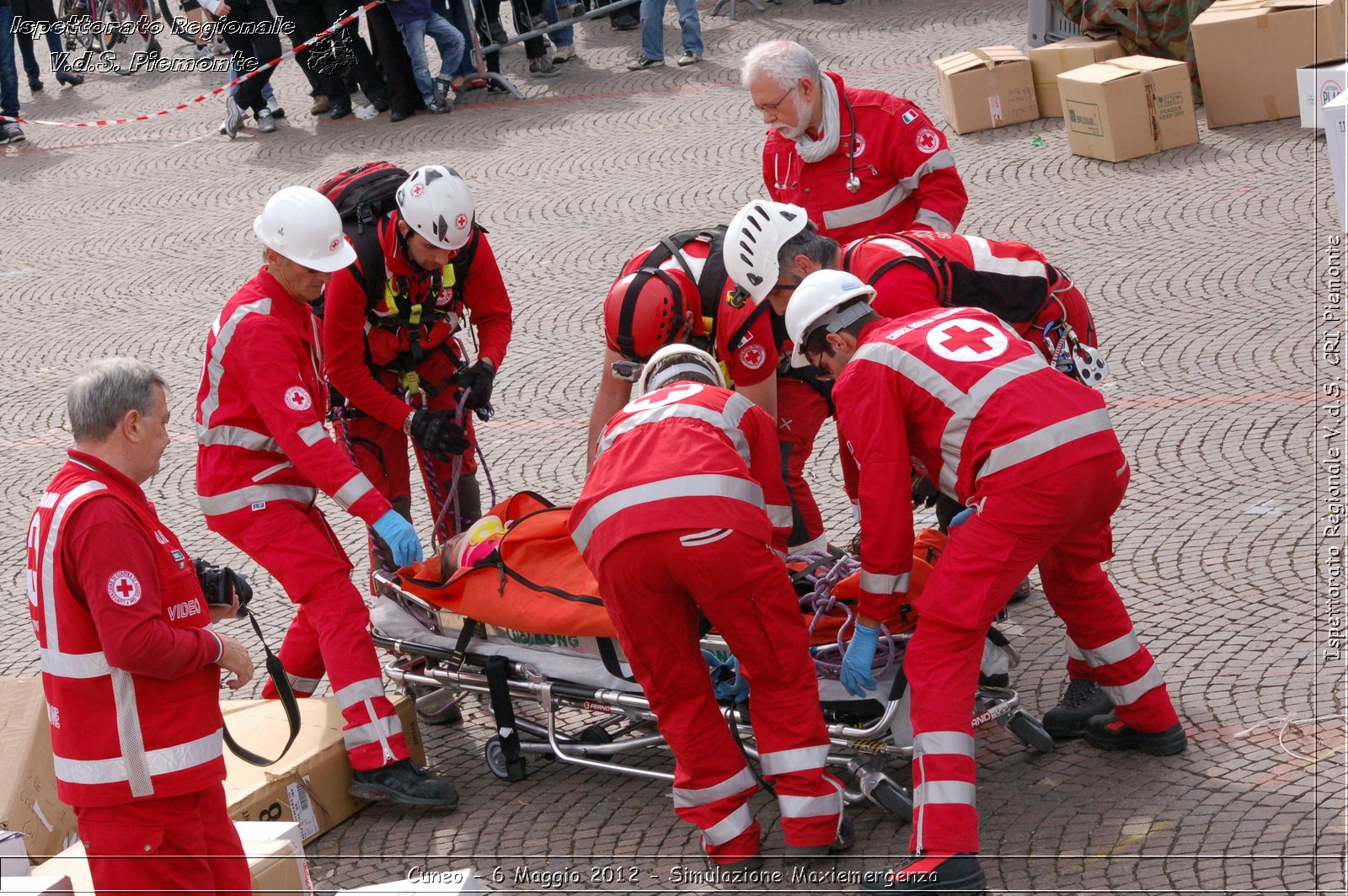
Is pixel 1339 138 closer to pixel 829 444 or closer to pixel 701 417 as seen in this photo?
pixel 829 444

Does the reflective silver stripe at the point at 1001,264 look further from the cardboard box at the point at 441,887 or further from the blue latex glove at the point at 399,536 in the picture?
the cardboard box at the point at 441,887

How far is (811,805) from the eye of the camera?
4.17m

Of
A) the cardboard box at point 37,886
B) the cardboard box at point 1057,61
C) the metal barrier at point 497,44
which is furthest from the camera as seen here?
the metal barrier at point 497,44

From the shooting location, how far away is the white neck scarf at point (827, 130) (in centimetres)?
611

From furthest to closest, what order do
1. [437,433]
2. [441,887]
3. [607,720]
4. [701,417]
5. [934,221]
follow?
[934,221], [437,433], [607,720], [701,417], [441,887]

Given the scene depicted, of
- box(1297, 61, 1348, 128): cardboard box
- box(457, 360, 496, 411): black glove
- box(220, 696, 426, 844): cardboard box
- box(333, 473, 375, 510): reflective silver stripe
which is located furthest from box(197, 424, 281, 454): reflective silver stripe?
box(1297, 61, 1348, 128): cardboard box

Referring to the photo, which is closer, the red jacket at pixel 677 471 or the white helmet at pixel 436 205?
the red jacket at pixel 677 471

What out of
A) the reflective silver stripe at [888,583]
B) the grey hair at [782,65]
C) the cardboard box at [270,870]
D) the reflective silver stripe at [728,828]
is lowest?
the reflective silver stripe at [728,828]

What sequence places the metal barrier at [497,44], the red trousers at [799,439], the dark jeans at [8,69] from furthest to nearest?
the dark jeans at [8,69] → the metal barrier at [497,44] → the red trousers at [799,439]

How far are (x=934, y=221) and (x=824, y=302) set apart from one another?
199cm

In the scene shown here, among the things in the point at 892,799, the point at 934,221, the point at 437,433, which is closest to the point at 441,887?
the point at 892,799

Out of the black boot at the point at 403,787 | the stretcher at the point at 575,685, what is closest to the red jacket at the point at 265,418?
the stretcher at the point at 575,685

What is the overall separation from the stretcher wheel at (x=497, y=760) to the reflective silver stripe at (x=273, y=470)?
3.98 ft

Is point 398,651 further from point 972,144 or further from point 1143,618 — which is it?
point 972,144
